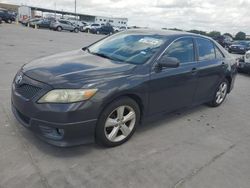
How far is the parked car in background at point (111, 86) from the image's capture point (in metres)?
3.03

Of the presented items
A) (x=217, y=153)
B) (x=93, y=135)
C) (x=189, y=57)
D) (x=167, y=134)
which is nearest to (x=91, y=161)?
(x=93, y=135)

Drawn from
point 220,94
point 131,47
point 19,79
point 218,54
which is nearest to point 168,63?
point 131,47

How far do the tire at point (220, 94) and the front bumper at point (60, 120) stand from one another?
3.42 metres

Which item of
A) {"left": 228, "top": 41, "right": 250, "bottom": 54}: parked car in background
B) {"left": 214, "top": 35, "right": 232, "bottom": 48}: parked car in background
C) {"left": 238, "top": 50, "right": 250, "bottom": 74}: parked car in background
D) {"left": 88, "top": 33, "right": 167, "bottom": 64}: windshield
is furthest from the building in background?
{"left": 88, "top": 33, "right": 167, "bottom": 64}: windshield

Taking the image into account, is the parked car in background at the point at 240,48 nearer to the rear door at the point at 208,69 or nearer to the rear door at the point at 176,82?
the rear door at the point at 208,69

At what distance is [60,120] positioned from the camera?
297cm

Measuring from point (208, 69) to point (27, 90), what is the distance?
334 cm

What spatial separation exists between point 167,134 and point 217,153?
0.81 m

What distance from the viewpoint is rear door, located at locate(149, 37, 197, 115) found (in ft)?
12.8

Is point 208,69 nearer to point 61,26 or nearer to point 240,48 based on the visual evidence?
point 240,48

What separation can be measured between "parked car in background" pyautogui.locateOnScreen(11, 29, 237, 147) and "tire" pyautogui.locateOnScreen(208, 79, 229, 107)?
2.43ft

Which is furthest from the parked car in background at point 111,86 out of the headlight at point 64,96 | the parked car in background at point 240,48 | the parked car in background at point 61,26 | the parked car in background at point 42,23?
the parked car in background at point 42,23

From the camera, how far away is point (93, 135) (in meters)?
3.26

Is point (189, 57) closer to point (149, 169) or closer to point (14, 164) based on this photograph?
point (149, 169)
